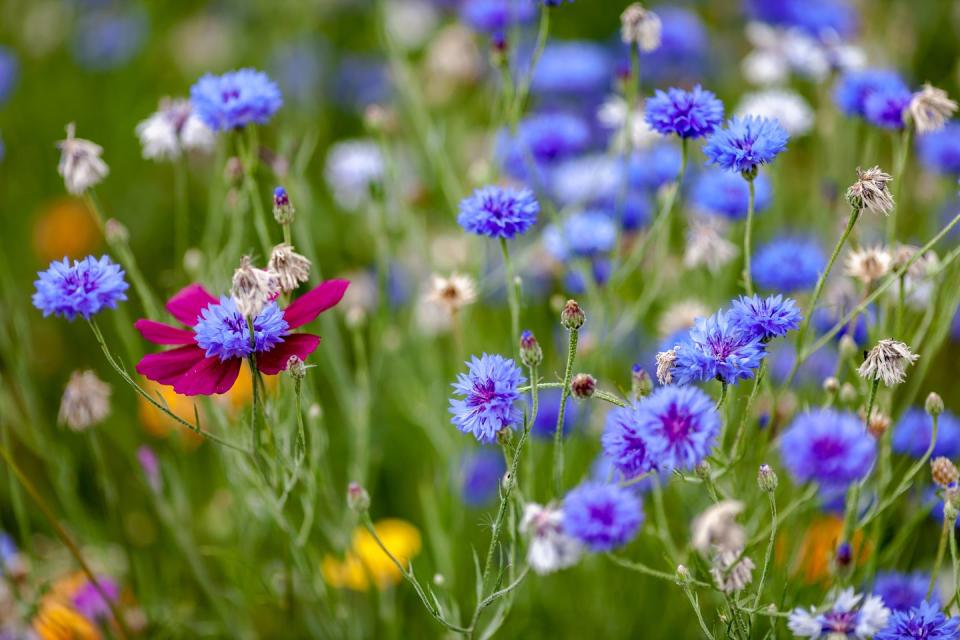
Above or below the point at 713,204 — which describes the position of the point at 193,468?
below

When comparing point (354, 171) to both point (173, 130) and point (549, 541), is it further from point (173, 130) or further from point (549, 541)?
point (549, 541)

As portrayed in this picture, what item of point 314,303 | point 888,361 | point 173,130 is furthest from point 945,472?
point 173,130

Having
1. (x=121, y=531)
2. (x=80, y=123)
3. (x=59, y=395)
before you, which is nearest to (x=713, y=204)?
(x=121, y=531)

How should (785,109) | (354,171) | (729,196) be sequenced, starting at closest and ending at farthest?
(729,196), (785,109), (354,171)

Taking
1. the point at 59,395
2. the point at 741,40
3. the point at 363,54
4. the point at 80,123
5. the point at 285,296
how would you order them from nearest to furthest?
the point at 285,296, the point at 59,395, the point at 80,123, the point at 741,40, the point at 363,54

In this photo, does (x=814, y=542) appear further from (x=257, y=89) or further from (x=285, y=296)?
(x=257, y=89)

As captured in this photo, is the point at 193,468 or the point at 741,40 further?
the point at 741,40

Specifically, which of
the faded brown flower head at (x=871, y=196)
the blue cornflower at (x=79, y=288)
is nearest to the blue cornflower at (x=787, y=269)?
the faded brown flower head at (x=871, y=196)
